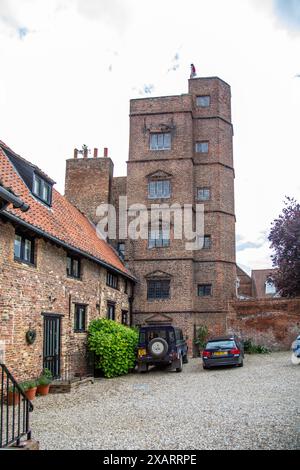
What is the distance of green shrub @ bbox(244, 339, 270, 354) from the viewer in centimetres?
2952

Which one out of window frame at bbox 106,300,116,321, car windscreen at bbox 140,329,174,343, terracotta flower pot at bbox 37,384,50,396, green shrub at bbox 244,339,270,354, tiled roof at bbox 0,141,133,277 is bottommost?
green shrub at bbox 244,339,270,354

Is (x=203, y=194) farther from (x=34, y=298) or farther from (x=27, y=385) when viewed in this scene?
(x=27, y=385)

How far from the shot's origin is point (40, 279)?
52.4ft

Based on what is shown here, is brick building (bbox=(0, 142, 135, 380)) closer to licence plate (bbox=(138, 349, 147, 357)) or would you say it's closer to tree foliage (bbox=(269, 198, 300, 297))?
licence plate (bbox=(138, 349, 147, 357))

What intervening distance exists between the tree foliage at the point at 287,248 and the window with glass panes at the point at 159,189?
780cm

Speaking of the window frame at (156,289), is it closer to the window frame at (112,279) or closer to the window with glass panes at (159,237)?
the window with glass panes at (159,237)

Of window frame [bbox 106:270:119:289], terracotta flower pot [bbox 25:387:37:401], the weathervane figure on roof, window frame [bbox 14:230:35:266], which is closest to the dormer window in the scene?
window frame [bbox 14:230:35:266]

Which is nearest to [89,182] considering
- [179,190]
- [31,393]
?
[179,190]

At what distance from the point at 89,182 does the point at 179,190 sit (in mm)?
6058

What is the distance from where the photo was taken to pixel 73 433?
9.12m

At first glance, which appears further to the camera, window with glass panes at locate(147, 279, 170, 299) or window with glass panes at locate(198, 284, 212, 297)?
window with glass panes at locate(198, 284, 212, 297)

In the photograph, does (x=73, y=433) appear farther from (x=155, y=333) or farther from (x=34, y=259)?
(x=155, y=333)

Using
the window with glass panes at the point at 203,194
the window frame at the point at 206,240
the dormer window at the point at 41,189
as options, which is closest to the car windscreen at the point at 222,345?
the dormer window at the point at 41,189

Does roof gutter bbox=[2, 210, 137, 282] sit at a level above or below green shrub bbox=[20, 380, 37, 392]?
above
